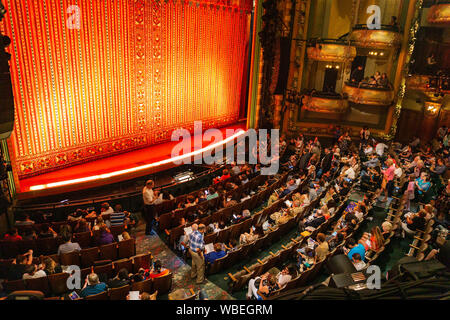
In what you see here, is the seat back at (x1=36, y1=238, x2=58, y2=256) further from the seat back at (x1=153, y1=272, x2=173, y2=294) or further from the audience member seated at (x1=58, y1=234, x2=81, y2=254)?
the seat back at (x1=153, y1=272, x2=173, y2=294)

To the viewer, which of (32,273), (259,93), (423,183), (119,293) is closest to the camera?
(119,293)

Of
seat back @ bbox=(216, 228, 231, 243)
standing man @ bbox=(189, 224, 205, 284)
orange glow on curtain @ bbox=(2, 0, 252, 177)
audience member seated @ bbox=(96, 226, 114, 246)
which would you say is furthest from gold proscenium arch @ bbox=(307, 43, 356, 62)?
audience member seated @ bbox=(96, 226, 114, 246)

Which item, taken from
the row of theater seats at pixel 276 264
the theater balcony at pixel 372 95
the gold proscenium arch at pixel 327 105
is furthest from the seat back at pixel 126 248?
the theater balcony at pixel 372 95

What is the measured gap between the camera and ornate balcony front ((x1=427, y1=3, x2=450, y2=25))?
12.1 meters

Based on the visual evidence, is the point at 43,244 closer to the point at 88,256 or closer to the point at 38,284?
the point at 88,256

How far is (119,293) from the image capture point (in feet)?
16.0

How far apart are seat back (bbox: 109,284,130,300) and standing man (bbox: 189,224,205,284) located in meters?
1.39

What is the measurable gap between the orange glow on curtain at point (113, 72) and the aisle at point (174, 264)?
3.64m

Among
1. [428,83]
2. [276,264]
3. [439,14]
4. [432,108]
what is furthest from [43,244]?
[432,108]

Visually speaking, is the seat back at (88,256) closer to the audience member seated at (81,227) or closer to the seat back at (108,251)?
the seat back at (108,251)

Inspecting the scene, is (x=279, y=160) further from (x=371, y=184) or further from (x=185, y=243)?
(x=185, y=243)

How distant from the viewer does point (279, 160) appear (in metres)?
12.0

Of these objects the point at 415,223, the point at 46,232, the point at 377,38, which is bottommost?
the point at 46,232

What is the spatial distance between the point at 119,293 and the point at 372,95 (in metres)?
12.2
